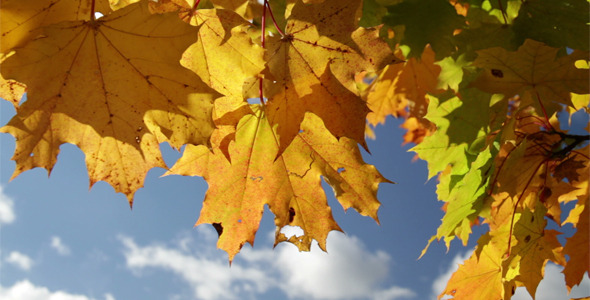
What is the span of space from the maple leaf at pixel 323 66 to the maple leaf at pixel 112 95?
205 mm

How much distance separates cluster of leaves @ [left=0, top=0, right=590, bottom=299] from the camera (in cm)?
112

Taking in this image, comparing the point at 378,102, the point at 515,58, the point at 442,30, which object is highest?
the point at 378,102

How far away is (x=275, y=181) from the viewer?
4.91 ft

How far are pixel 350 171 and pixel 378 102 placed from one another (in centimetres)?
137

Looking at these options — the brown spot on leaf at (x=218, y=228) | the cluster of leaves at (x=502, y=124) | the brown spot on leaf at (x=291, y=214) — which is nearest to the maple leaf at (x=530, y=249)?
the cluster of leaves at (x=502, y=124)

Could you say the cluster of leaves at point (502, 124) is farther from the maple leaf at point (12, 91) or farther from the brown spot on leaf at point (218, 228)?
the maple leaf at point (12, 91)

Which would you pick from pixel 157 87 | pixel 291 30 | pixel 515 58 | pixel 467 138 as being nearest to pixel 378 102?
pixel 467 138

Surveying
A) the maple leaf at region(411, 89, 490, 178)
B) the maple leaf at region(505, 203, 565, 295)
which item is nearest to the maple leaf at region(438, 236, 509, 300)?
the maple leaf at region(505, 203, 565, 295)

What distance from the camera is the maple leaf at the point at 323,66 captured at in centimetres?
117

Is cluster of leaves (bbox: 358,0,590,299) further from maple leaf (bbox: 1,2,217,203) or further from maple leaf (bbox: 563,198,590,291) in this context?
maple leaf (bbox: 1,2,217,203)

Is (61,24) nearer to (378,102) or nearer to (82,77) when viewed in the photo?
(82,77)

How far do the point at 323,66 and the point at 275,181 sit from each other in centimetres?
46

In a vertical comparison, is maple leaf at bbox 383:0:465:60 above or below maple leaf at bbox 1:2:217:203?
above

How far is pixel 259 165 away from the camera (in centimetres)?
149
